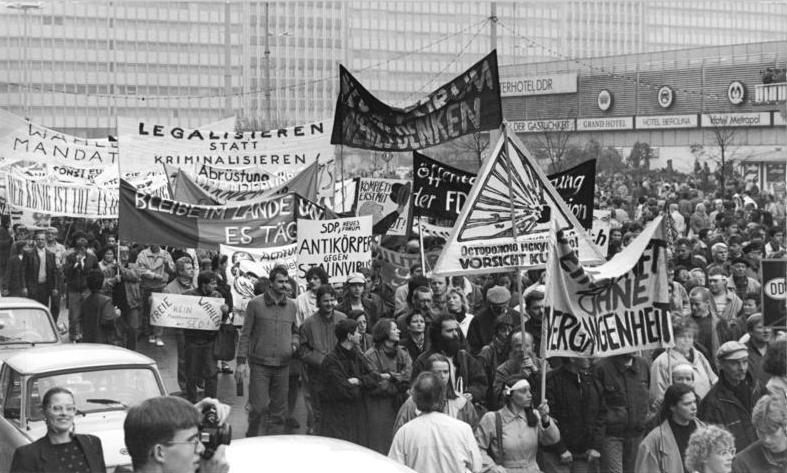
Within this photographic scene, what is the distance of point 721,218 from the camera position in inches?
975

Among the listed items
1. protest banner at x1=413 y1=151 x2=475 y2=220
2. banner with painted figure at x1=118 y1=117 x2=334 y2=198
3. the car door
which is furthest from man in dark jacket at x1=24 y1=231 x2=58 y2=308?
the car door

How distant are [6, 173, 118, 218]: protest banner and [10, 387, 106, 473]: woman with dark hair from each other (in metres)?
15.2

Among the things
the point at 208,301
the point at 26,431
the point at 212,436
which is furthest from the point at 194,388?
the point at 212,436

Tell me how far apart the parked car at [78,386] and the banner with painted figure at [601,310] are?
2.94 metres

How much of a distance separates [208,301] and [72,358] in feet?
11.2

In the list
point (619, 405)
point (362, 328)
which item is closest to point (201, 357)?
point (362, 328)

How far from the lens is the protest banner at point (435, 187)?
13172 mm

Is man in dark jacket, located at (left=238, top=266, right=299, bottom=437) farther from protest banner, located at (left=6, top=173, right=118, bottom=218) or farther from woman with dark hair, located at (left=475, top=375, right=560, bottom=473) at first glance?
protest banner, located at (left=6, top=173, right=118, bottom=218)

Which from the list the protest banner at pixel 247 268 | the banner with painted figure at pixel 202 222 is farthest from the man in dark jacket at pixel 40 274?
the protest banner at pixel 247 268

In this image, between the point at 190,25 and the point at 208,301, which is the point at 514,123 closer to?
the point at 190,25

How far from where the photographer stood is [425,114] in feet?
46.0

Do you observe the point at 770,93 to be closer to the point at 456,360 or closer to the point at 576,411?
the point at 456,360

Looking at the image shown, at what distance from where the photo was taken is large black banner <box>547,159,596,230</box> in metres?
A: 13.2

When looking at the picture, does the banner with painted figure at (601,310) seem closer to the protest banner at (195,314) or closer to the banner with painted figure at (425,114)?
the banner with painted figure at (425,114)
